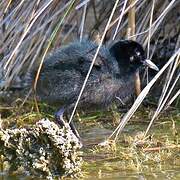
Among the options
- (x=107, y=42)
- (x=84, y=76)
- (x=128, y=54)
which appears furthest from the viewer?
(x=107, y=42)

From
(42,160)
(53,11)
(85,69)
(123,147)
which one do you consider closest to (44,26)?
(53,11)

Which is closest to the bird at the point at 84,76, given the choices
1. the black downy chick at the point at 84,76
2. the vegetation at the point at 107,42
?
the black downy chick at the point at 84,76

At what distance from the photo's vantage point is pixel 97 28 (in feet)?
17.6

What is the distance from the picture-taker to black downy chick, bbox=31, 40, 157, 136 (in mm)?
4316

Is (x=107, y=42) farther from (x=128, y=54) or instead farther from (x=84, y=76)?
(x=84, y=76)

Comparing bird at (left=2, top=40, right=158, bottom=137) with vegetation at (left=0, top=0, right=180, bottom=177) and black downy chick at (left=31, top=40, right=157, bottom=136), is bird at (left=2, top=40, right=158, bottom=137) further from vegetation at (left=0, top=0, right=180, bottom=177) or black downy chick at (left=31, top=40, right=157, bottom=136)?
vegetation at (left=0, top=0, right=180, bottom=177)

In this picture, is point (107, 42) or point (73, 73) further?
point (107, 42)

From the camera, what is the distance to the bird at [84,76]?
170 inches

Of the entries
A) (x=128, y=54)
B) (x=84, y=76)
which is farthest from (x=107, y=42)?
(x=84, y=76)

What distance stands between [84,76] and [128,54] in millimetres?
385

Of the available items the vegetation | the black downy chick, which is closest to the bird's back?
the black downy chick

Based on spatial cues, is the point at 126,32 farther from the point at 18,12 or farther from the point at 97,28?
the point at 18,12

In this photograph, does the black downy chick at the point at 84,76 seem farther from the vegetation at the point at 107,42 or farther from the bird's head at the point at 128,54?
the vegetation at the point at 107,42

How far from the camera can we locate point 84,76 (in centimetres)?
430
